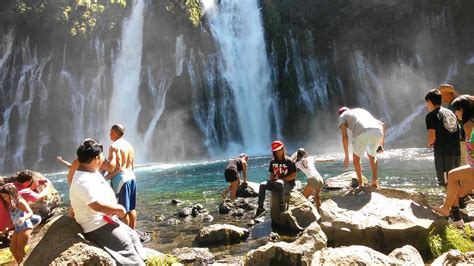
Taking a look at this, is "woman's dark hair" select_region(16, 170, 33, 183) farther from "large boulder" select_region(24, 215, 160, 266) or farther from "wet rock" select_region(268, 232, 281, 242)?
"wet rock" select_region(268, 232, 281, 242)

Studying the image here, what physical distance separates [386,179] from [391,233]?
9.75 meters

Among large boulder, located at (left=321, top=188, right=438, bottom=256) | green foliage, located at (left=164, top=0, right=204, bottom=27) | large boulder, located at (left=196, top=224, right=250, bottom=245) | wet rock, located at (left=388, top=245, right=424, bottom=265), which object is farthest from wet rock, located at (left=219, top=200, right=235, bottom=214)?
green foliage, located at (left=164, top=0, right=204, bottom=27)

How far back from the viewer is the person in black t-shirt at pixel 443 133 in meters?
6.35

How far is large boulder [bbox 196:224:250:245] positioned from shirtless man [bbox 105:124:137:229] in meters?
1.54

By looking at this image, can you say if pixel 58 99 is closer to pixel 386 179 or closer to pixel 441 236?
pixel 386 179

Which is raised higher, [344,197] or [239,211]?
[344,197]

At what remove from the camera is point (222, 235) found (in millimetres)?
7512

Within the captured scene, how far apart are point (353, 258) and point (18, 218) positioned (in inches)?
219

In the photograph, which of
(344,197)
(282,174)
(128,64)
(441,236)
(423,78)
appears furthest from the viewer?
(128,64)

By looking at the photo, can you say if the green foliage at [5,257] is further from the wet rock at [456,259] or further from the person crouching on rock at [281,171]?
the wet rock at [456,259]

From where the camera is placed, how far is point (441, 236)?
5336 millimetres

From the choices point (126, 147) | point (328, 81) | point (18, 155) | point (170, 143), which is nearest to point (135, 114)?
point (170, 143)

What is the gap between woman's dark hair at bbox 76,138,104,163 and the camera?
4.26 meters

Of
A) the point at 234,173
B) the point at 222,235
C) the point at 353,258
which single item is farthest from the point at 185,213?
the point at 353,258
